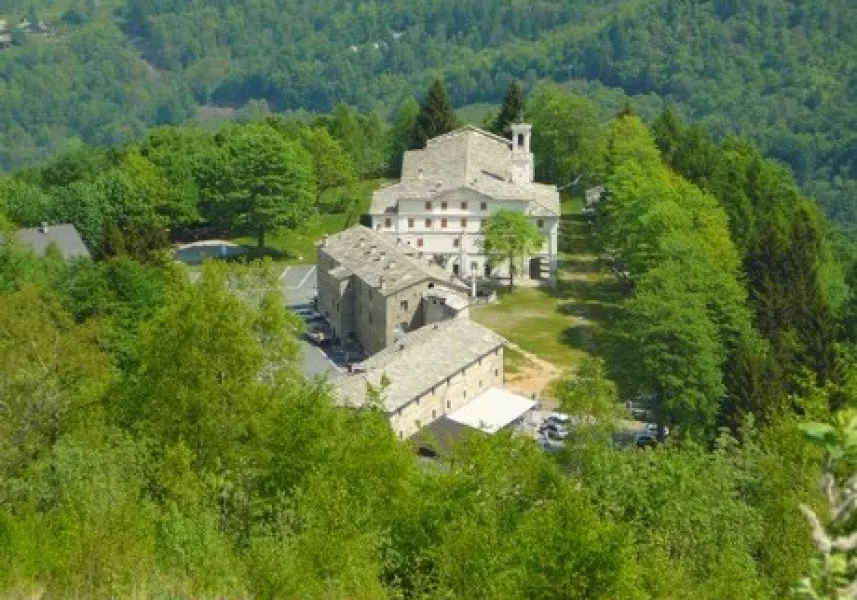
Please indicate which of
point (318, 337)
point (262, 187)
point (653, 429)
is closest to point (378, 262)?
point (318, 337)

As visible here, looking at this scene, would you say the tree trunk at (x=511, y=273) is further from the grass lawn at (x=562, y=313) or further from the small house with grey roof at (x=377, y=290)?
the small house with grey roof at (x=377, y=290)

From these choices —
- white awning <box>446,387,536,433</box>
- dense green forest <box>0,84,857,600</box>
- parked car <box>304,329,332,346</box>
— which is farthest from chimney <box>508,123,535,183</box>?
white awning <box>446,387,536,433</box>

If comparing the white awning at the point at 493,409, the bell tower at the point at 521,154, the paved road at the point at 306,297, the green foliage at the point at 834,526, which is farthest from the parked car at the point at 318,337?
the green foliage at the point at 834,526

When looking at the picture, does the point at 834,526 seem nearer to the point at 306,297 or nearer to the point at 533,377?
the point at 533,377

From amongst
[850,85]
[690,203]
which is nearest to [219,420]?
[690,203]

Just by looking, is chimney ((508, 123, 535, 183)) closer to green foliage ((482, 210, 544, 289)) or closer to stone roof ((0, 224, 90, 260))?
green foliage ((482, 210, 544, 289))

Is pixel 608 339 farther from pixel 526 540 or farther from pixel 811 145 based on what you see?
pixel 811 145
